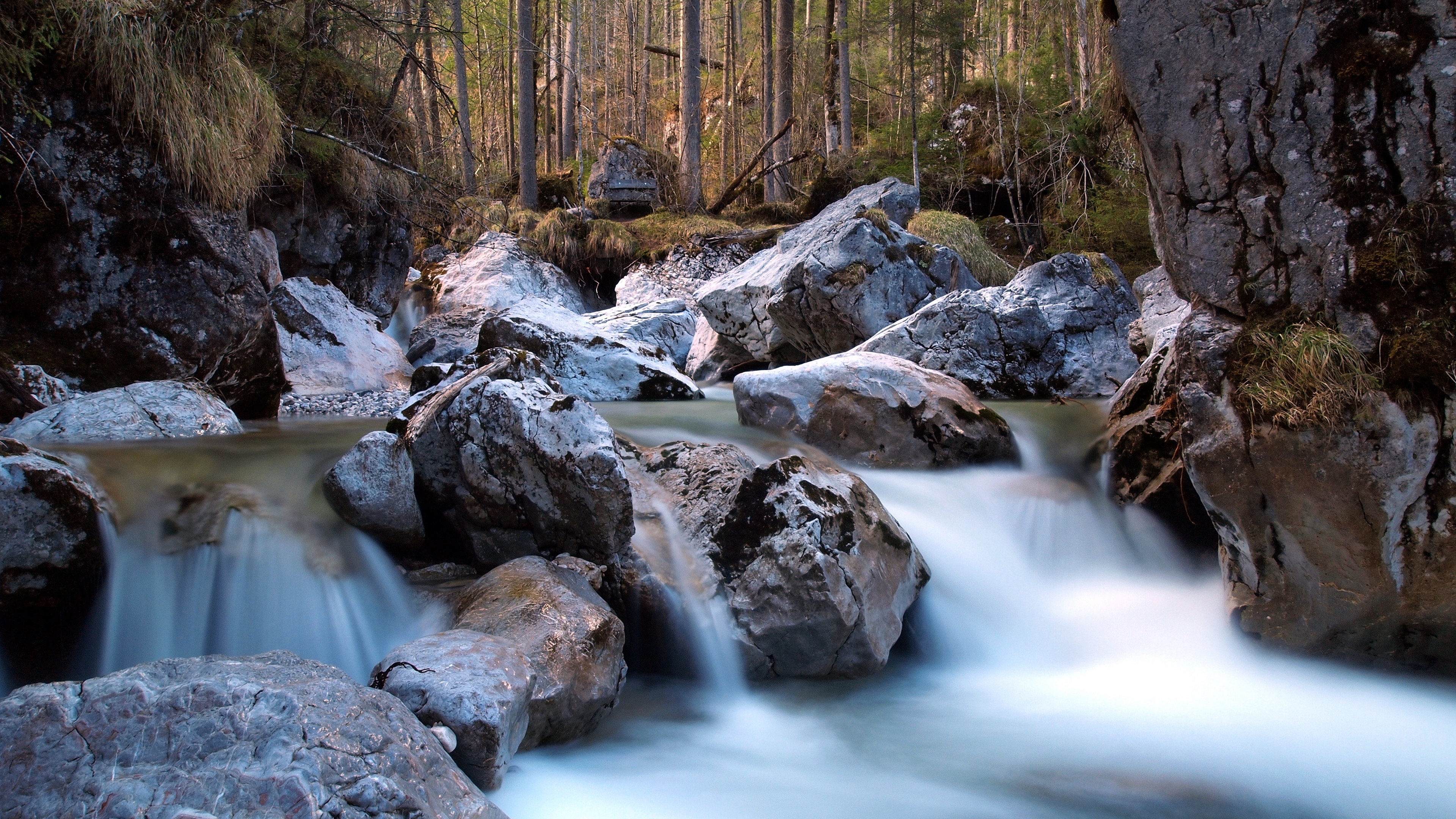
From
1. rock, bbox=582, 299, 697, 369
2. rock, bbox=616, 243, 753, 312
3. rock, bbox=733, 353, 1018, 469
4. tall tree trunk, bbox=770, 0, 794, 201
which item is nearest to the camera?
rock, bbox=733, 353, 1018, 469

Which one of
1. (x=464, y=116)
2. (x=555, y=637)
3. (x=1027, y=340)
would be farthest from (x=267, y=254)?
(x=464, y=116)

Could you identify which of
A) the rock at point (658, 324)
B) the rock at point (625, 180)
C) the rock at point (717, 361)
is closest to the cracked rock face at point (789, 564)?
the rock at point (658, 324)

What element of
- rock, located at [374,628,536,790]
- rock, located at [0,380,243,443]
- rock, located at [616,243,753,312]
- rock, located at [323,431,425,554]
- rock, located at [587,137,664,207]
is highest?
rock, located at [587,137,664,207]

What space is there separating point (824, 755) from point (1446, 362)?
2691 mm

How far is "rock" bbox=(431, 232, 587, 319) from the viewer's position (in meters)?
11.3

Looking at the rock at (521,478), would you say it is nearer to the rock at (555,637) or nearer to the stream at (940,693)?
the rock at (555,637)

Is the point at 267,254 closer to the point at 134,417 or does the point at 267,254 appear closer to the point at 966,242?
the point at 134,417

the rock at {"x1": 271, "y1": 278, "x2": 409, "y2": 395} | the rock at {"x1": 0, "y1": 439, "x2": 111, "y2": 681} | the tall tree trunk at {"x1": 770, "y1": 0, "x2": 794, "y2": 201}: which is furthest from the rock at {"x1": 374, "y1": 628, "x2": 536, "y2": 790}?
the tall tree trunk at {"x1": 770, "y1": 0, "x2": 794, "y2": 201}

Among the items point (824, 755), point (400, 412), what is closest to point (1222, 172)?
point (824, 755)

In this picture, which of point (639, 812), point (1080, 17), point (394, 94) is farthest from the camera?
point (1080, 17)

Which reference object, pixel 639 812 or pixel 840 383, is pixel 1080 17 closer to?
pixel 840 383

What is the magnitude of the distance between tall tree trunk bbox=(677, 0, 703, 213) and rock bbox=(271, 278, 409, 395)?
7259 mm

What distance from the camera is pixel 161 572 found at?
126 inches

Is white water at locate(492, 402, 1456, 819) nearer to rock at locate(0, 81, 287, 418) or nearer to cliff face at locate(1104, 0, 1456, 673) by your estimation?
cliff face at locate(1104, 0, 1456, 673)
